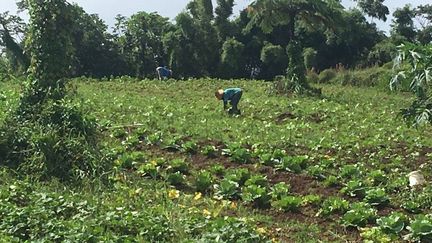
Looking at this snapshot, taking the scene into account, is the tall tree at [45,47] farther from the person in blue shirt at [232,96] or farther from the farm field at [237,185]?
the person in blue shirt at [232,96]

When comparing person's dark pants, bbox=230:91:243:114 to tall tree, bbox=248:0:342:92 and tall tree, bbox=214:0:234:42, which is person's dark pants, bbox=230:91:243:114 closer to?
tall tree, bbox=248:0:342:92

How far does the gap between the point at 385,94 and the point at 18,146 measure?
→ 43.8 ft

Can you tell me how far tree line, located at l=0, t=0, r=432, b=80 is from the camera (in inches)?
1112

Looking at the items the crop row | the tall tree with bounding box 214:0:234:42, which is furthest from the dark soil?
the tall tree with bounding box 214:0:234:42

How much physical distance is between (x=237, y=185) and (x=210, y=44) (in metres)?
21.6

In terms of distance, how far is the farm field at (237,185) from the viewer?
19.0ft

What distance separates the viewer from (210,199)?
7.26 metres

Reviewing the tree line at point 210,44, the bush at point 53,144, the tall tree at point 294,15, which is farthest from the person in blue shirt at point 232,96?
the tree line at point 210,44

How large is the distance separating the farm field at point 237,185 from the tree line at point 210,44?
14.5 metres

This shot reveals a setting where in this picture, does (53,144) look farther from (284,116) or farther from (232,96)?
(284,116)

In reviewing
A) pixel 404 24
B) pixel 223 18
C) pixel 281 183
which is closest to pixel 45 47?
pixel 281 183

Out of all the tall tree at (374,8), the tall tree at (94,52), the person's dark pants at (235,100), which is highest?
the tall tree at (374,8)

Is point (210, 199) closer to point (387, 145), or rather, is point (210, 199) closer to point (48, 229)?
point (48, 229)

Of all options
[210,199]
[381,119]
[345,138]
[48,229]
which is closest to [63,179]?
[210,199]
